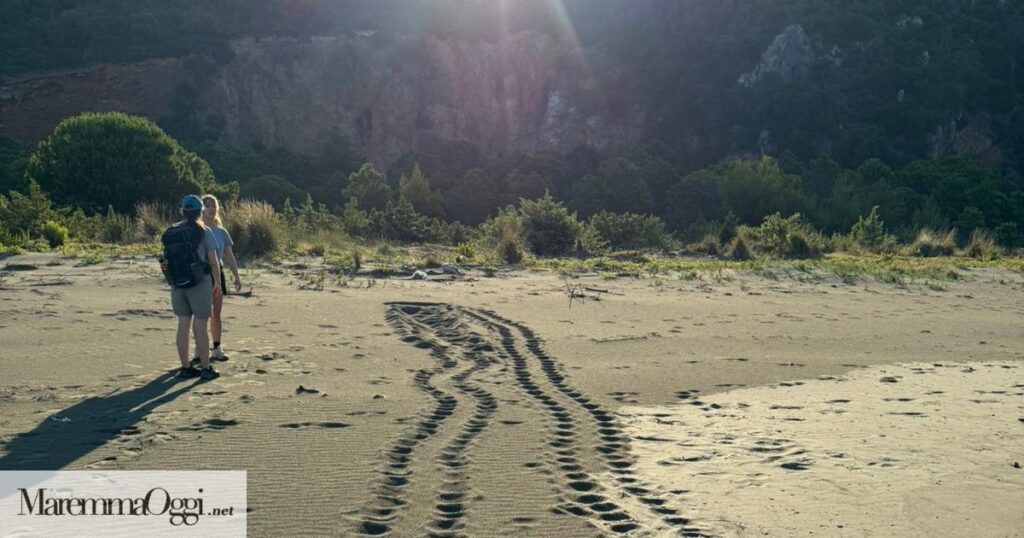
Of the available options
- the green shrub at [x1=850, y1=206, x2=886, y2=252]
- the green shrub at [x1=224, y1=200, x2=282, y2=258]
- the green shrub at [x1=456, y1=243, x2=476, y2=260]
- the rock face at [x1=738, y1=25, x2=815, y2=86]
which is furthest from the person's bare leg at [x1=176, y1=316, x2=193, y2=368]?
the rock face at [x1=738, y1=25, x2=815, y2=86]

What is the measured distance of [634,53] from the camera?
6238 centimetres

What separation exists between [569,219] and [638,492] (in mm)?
17972

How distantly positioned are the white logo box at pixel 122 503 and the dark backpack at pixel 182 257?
2809 mm

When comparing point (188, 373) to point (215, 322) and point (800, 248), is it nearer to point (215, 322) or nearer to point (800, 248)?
point (215, 322)

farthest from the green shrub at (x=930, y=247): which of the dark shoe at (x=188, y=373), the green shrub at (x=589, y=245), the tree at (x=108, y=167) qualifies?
the dark shoe at (x=188, y=373)

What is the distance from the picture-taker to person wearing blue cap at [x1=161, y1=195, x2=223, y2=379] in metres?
7.62

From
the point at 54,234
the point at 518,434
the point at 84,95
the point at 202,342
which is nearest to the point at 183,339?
the point at 202,342

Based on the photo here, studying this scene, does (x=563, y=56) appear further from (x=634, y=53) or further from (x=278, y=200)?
(x=278, y=200)

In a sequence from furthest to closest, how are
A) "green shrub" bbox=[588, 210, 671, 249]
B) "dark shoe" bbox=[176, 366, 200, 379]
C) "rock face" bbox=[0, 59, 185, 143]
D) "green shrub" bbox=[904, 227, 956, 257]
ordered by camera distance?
"rock face" bbox=[0, 59, 185, 143] → "green shrub" bbox=[588, 210, 671, 249] → "green shrub" bbox=[904, 227, 956, 257] → "dark shoe" bbox=[176, 366, 200, 379]

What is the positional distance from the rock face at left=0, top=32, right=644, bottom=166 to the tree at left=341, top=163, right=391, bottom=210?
19159 mm

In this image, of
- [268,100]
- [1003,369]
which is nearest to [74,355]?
[1003,369]

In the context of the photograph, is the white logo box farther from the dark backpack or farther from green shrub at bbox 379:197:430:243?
green shrub at bbox 379:197:430:243

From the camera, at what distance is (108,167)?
25.9 metres

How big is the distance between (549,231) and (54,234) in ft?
33.7
